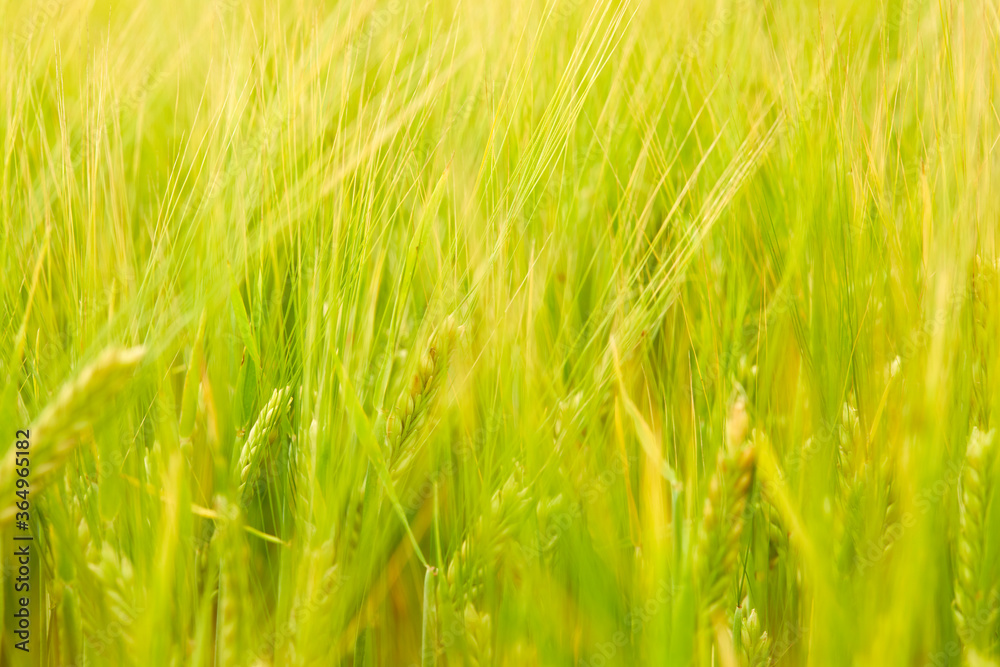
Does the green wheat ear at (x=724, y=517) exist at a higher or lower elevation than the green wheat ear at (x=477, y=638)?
higher

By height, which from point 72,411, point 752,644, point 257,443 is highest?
point 72,411

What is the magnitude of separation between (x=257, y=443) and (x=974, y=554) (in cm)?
58

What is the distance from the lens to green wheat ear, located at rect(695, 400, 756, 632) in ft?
1.37

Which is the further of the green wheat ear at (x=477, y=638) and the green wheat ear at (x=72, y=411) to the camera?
the green wheat ear at (x=477, y=638)

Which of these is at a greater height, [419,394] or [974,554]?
[419,394]

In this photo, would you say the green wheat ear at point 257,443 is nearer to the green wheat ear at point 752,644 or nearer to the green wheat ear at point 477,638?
the green wheat ear at point 477,638

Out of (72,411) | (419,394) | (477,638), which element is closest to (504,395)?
(419,394)

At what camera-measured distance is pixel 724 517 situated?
0.45 metres

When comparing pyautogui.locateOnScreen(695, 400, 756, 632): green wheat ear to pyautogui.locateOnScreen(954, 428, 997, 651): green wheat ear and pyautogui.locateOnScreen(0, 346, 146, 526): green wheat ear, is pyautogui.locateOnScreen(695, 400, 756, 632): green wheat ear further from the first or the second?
pyautogui.locateOnScreen(0, 346, 146, 526): green wheat ear

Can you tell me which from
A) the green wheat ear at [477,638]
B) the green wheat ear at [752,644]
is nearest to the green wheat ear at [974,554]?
the green wheat ear at [752,644]

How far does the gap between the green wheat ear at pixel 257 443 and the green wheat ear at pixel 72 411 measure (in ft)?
0.51

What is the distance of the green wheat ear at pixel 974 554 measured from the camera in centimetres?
53

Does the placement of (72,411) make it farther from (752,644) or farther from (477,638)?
(752,644)

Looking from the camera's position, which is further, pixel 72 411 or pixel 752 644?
pixel 752 644
